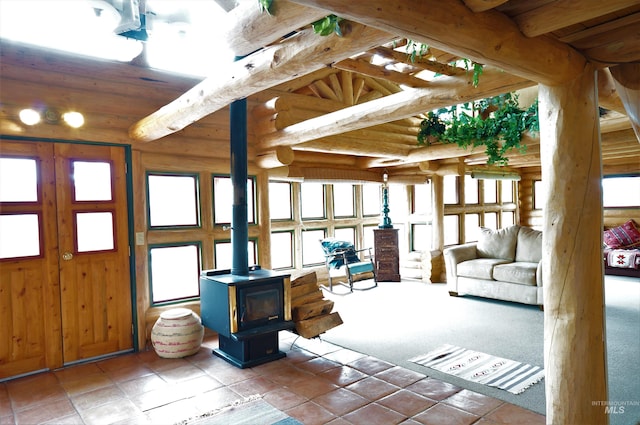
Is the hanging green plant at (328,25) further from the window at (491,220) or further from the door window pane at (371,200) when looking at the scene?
the window at (491,220)

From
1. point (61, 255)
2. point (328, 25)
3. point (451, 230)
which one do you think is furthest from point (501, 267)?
point (61, 255)

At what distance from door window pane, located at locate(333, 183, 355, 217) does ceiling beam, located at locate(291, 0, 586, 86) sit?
5817 millimetres

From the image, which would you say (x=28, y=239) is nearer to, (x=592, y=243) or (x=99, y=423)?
(x=99, y=423)

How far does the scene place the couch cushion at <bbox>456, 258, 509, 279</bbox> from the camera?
6.38 m

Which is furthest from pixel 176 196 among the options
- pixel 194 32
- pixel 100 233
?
pixel 194 32

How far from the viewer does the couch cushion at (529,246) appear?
20.9 feet

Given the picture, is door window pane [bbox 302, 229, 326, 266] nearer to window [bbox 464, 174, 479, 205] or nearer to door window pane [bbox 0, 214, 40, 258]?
window [bbox 464, 174, 479, 205]

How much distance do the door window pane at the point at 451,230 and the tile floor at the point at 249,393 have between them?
5.80 m

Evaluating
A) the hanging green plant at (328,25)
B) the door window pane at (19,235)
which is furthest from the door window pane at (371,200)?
the hanging green plant at (328,25)

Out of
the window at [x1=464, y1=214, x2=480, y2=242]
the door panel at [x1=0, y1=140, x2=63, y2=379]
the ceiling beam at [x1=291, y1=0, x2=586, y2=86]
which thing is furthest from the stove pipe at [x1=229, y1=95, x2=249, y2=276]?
the window at [x1=464, y1=214, x2=480, y2=242]

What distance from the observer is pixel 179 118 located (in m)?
3.62

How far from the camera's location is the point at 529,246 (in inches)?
256

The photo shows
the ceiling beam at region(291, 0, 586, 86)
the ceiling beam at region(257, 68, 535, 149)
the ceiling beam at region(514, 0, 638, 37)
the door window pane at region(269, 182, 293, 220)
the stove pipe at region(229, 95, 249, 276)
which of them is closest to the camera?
the ceiling beam at region(291, 0, 586, 86)

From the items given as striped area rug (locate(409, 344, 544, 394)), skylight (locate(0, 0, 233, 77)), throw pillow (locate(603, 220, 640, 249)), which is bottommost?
striped area rug (locate(409, 344, 544, 394))
